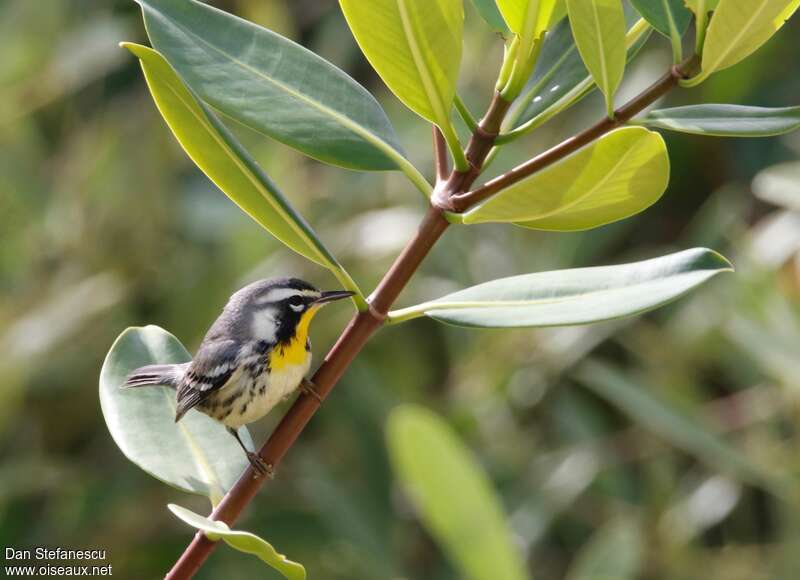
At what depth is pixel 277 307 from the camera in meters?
1.75

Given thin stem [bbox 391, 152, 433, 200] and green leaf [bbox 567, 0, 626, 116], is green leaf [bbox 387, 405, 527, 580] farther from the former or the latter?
green leaf [bbox 567, 0, 626, 116]

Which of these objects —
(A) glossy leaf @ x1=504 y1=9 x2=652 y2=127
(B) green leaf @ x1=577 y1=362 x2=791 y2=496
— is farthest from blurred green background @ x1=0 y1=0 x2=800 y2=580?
(A) glossy leaf @ x1=504 y1=9 x2=652 y2=127

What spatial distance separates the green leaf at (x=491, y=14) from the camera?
1.12 meters

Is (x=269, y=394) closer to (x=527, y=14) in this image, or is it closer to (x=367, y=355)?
(x=527, y=14)

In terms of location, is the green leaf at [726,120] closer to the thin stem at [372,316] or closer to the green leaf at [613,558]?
the thin stem at [372,316]

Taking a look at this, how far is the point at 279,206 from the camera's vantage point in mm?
1103

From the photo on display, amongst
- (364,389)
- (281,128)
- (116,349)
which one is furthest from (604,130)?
(364,389)

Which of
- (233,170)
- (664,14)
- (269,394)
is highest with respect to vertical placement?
(233,170)

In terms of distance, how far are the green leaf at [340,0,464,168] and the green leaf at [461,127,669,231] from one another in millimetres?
90

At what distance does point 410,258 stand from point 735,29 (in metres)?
0.34

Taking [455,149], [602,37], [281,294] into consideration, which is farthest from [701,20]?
[281,294]

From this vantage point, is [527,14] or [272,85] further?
[272,85]

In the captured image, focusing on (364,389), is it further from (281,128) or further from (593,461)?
(281,128)

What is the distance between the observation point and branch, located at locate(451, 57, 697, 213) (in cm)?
102
